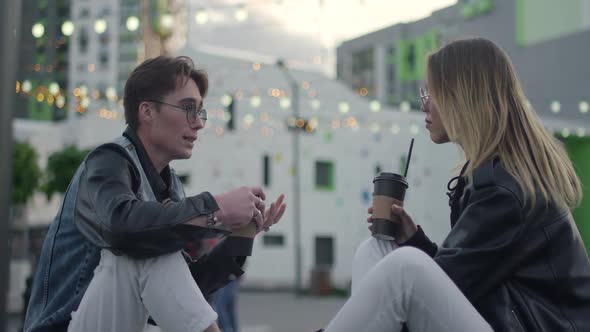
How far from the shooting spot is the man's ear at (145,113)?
2.44 metres

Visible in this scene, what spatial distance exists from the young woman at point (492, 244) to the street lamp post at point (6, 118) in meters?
1.20

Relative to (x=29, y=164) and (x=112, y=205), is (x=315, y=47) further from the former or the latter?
(x=112, y=205)

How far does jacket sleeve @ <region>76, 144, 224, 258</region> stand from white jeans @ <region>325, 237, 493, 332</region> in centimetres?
49

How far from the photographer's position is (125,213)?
191 centimetres

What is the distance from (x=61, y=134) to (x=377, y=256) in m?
26.5

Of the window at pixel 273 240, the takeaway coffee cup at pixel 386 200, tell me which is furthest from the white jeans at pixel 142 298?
the window at pixel 273 240

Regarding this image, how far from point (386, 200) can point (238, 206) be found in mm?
469

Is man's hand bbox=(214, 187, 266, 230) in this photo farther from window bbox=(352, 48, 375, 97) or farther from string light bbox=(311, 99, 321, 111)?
window bbox=(352, 48, 375, 97)

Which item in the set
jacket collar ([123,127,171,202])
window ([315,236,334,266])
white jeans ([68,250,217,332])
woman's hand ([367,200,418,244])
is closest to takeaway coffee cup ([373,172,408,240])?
woman's hand ([367,200,418,244])

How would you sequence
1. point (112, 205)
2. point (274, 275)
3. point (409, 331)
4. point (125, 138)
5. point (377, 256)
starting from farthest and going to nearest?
point (274, 275) → point (125, 138) → point (377, 256) → point (112, 205) → point (409, 331)

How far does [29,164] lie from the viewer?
22.9 metres

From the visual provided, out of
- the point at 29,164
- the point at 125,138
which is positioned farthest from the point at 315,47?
the point at 125,138

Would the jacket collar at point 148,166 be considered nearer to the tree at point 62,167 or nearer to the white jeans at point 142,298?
the white jeans at point 142,298

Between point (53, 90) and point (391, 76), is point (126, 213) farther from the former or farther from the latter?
point (391, 76)
